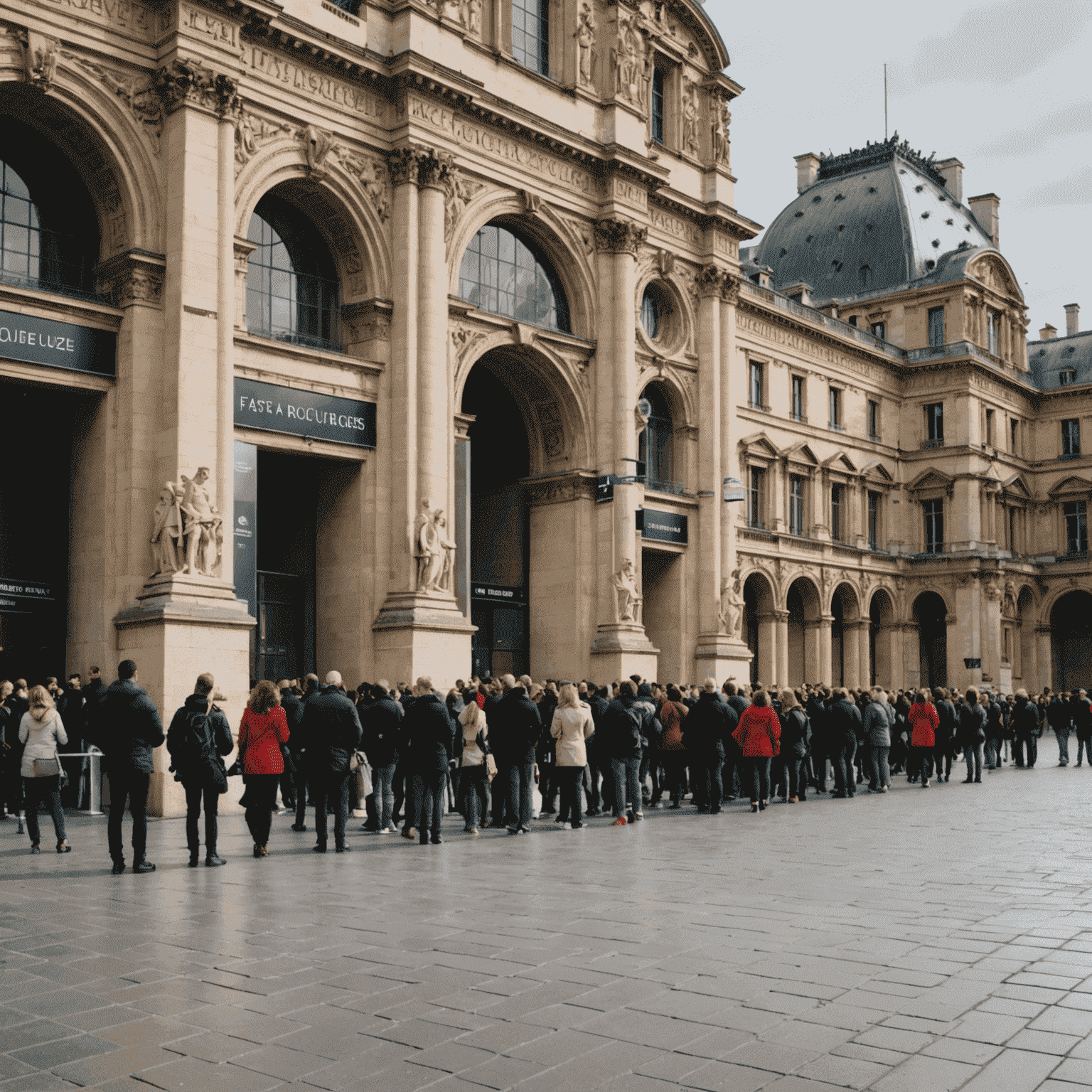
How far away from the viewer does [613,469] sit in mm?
31969

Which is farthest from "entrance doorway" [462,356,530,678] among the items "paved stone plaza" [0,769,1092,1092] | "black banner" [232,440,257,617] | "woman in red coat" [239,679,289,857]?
"paved stone plaza" [0,769,1092,1092]

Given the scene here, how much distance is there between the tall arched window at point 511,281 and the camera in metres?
30.0

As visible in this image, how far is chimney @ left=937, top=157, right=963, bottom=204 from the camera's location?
74438mm

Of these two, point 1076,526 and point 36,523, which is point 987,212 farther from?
point 36,523

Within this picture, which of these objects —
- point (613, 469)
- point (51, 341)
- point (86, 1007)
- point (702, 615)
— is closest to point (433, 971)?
point (86, 1007)

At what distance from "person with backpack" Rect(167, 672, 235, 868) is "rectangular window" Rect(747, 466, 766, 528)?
36.3m

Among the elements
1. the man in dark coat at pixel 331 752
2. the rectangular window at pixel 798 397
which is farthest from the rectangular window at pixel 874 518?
the man in dark coat at pixel 331 752

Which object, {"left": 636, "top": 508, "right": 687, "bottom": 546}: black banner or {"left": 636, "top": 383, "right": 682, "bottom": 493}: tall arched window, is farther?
{"left": 636, "top": 383, "right": 682, "bottom": 493}: tall arched window

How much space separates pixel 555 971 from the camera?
769cm

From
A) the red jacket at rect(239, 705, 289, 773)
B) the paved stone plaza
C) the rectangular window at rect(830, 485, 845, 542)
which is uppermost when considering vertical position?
the rectangular window at rect(830, 485, 845, 542)

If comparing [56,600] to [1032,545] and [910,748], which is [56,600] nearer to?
[910,748]

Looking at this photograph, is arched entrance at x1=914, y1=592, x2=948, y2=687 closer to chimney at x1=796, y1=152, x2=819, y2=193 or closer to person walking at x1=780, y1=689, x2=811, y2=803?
chimney at x1=796, y1=152, x2=819, y2=193

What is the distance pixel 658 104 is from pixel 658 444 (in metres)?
9.41

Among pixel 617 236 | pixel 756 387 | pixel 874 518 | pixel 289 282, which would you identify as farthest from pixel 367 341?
pixel 874 518
